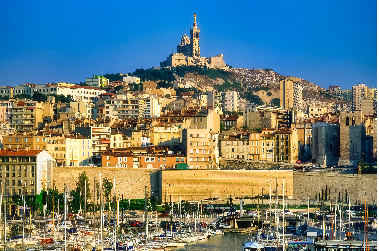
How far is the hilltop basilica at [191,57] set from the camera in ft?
376

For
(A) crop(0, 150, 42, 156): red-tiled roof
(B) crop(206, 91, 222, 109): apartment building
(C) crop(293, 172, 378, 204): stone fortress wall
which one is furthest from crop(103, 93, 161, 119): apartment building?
(A) crop(0, 150, 42, 156): red-tiled roof

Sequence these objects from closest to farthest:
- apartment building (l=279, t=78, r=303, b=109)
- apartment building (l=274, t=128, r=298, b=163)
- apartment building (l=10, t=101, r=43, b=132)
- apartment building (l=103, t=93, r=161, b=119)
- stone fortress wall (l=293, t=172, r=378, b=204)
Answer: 1. stone fortress wall (l=293, t=172, r=378, b=204)
2. apartment building (l=274, t=128, r=298, b=163)
3. apartment building (l=10, t=101, r=43, b=132)
4. apartment building (l=103, t=93, r=161, b=119)
5. apartment building (l=279, t=78, r=303, b=109)

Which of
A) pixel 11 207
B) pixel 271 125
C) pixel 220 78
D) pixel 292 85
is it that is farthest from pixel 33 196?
pixel 220 78

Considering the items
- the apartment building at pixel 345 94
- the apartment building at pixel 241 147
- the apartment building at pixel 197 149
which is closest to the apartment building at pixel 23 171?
the apartment building at pixel 197 149

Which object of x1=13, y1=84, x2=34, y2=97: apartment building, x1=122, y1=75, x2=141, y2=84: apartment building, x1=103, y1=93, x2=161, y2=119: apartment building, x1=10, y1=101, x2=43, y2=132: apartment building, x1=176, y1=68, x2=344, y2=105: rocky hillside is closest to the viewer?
x1=10, y1=101, x2=43, y2=132: apartment building

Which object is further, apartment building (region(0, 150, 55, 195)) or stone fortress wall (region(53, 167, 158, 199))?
stone fortress wall (region(53, 167, 158, 199))

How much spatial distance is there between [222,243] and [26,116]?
3476 cm

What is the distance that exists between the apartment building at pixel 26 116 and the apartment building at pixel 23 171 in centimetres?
2156

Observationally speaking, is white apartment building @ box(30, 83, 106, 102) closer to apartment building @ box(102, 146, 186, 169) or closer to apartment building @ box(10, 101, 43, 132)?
apartment building @ box(10, 101, 43, 132)

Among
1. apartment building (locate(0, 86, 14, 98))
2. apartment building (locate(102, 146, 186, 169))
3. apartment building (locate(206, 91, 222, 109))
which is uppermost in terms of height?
apartment building (locate(0, 86, 14, 98))

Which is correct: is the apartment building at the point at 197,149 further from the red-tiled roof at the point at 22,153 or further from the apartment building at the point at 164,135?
the red-tiled roof at the point at 22,153

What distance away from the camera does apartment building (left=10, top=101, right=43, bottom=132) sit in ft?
212

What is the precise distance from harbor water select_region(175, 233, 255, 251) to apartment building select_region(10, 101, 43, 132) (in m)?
31.8

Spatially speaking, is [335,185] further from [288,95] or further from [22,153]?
[288,95]
